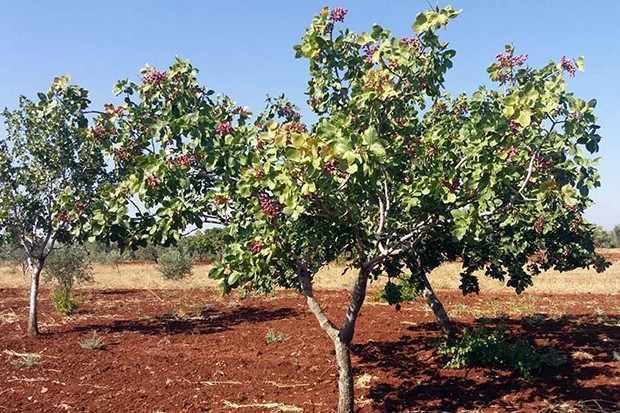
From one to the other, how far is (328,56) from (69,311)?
15.4 m

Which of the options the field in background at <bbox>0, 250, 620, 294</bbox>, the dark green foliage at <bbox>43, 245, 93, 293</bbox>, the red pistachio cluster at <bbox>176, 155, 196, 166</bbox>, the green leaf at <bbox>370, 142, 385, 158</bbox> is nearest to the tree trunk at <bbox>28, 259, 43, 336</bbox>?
the dark green foliage at <bbox>43, 245, 93, 293</bbox>

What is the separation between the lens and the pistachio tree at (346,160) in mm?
4953

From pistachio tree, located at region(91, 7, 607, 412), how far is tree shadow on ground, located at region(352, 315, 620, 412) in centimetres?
178

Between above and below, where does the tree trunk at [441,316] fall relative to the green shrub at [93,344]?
above

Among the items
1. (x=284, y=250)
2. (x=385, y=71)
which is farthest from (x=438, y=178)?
(x=284, y=250)

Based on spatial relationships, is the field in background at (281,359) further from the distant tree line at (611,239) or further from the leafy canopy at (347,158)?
the distant tree line at (611,239)

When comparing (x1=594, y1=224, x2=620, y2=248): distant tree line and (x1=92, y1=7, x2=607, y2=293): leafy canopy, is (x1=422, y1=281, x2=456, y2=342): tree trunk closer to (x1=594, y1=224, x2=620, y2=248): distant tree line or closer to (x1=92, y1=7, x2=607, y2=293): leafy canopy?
(x1=92, y1=7, x2=607, y2=293): leafy canopy

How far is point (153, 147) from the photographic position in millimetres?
6844

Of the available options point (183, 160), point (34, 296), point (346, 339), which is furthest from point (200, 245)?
point (183, 160)

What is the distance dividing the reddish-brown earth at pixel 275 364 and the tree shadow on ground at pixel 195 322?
40 mm

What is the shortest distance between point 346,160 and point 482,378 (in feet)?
19.7

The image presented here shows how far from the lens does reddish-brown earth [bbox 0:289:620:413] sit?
810 centimetres

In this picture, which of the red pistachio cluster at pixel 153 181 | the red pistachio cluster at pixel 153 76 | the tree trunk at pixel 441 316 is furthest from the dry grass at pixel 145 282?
the red pistachio cluster at pixel 153 181

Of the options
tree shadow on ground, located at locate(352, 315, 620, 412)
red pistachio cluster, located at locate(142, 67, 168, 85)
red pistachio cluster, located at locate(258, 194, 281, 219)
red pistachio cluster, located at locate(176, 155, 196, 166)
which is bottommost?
tree shadow on ground, located at locate(352, 315, 620, 412)
